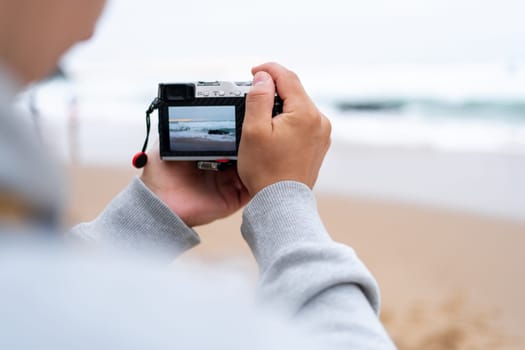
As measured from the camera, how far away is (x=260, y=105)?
66cm

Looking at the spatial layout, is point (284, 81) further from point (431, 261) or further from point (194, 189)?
point (431, 261)

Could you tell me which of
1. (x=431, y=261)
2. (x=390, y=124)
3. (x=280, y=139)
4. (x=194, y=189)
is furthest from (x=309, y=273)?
(x=390, y=124)

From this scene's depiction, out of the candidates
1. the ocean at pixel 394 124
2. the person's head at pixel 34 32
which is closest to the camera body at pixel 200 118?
the person's head at pixel 34 32

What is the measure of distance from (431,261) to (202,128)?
Result: 1601 mm

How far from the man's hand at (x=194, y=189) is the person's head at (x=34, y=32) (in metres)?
0.44

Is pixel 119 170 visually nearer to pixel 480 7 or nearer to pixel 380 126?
pixel 380 126

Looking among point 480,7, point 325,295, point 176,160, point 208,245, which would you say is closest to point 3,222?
point 325,295

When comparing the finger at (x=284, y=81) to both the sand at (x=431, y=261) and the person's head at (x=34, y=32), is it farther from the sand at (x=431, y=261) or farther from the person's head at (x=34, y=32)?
the sand at (x=431, y=261)

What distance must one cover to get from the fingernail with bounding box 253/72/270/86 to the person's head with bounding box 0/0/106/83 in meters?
0.38

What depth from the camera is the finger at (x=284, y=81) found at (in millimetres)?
687

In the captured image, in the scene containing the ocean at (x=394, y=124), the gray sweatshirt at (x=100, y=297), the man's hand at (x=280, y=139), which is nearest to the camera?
the gray sweatshirt at (x=100, y=297)

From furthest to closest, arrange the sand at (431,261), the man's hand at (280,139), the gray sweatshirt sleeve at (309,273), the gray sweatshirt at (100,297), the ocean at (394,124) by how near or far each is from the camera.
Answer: the ocean at (394,124), the sand at (431,261), the man's hand at (280,139), the gray sweatshirt sleeve at (309,273), the gray sweatshirt at (100,297)

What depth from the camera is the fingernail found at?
2.27 ft

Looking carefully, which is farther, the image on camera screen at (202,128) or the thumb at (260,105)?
the image on camera screen at (202,128)
